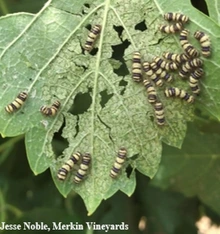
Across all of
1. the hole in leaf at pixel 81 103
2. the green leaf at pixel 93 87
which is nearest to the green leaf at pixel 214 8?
the green leaf at pixel 93 87

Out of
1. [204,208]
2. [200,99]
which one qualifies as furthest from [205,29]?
[204,208]

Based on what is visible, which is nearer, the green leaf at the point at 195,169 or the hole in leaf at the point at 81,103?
the hole in leaf at the point at 81,103

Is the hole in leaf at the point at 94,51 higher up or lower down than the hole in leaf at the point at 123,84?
higher up

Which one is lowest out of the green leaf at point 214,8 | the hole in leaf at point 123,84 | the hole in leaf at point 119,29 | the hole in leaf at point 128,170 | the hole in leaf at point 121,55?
the hole in leaf at point 128,170

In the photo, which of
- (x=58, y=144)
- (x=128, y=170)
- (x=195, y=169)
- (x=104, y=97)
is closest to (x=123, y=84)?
Result: (x=104, y=97)

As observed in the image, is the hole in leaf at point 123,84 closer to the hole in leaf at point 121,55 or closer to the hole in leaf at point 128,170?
the hole in leaf at point 121,55

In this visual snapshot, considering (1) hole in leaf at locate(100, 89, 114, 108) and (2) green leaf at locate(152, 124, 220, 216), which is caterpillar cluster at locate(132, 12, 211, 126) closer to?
(1) hole in leaf at locate(100, 89, 114, 108)
